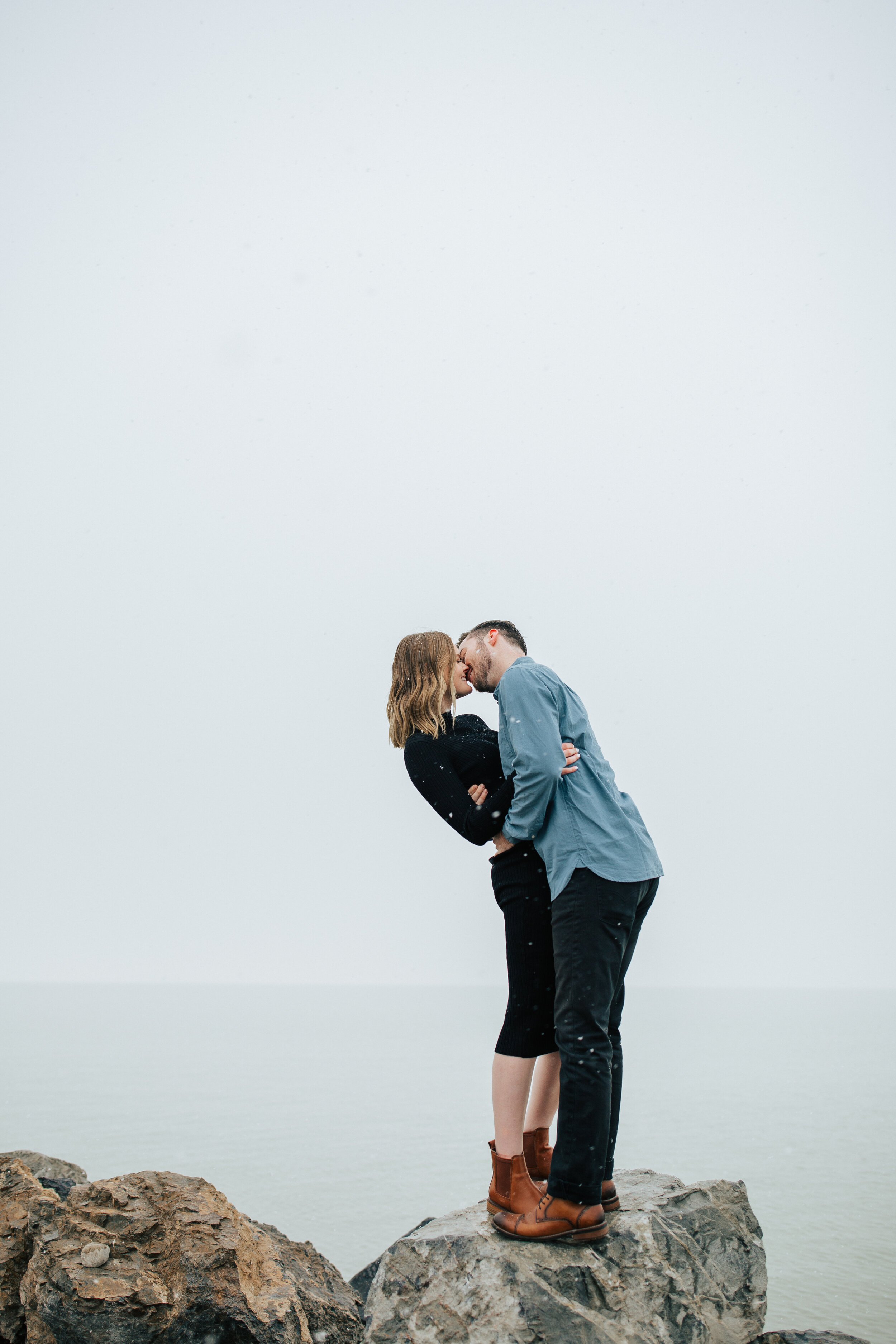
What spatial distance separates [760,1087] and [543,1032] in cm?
2693

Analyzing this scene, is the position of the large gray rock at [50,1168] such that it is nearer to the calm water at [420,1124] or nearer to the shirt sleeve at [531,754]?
the shirt sleeve at [531,754]

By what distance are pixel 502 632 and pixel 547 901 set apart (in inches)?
37.1

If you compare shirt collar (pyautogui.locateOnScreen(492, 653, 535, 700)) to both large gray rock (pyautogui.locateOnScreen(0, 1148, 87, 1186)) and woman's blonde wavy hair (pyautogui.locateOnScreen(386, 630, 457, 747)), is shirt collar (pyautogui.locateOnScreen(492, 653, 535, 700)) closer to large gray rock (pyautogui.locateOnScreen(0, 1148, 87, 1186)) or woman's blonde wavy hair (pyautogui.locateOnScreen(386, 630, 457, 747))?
woman's blonde wavy hair (pyautogui.locateOnScreen(386, 630, 457, 747))

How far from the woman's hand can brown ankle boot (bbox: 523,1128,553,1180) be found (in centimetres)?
120

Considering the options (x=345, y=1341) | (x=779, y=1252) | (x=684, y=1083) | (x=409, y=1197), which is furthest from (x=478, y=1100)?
(x=345, y=1341)

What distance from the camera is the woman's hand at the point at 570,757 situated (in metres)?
2.96

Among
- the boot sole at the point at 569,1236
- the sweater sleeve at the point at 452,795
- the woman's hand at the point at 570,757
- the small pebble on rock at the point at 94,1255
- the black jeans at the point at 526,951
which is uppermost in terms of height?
the woman's hand at the point at 570,757

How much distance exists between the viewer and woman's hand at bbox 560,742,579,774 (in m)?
2.96

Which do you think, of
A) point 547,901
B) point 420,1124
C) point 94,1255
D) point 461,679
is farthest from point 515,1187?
point 420,1124

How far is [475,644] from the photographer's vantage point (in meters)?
3.33

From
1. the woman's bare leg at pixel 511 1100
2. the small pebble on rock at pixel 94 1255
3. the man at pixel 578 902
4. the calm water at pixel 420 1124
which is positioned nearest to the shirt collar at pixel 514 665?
the man at pixel 578 902

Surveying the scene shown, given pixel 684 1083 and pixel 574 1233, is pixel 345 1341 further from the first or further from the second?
pixel 684 1083

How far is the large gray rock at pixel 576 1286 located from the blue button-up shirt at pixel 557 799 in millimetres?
1080

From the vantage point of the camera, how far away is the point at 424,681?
330cm
